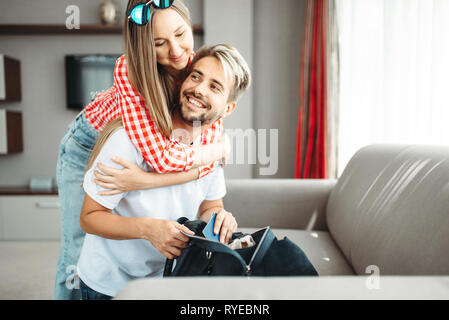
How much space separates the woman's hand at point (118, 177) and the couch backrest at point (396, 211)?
621 millimetres

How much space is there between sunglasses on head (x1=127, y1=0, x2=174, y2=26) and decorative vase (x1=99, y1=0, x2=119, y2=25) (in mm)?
2188

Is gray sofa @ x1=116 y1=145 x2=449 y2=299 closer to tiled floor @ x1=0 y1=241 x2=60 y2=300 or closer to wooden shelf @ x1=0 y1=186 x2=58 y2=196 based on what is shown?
tiled floor @ x1=0 y1=241 x2=60 y2=300

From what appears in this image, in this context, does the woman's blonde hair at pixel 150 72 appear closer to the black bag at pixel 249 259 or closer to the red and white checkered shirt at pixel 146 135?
the red and white checkered shirt at pixel 146 135

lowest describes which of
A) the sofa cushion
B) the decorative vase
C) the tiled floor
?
the tiled floor

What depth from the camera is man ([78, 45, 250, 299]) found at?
768 mm

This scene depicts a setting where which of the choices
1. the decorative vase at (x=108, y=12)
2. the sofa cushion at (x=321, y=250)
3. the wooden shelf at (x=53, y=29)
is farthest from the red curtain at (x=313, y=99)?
the decorative vase at (x=108, y=12)

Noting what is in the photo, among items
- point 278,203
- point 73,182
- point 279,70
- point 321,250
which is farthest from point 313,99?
point 73,182


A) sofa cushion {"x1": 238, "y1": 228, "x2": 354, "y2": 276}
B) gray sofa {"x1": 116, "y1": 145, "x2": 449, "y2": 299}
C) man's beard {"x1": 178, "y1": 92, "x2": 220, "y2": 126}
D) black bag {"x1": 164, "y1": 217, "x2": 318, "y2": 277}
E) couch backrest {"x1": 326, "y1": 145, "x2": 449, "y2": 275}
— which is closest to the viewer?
gray sofa {"x1": 116, "y1": 145, "x2": 449, "y2": 299}

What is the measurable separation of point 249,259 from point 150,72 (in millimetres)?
439

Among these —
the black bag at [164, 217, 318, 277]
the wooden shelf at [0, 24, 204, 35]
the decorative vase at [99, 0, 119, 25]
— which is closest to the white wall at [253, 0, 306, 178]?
the wooden shelf at [0, 24, 204, 35]
